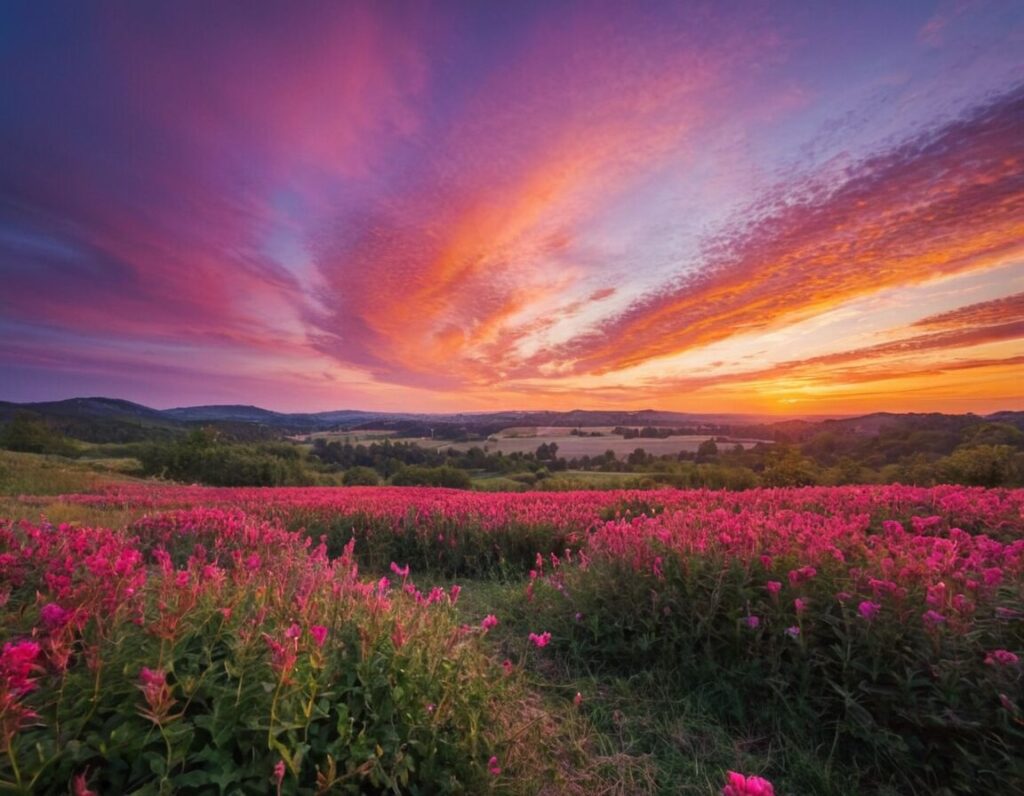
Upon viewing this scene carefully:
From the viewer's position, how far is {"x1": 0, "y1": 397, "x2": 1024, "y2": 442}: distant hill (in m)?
19.3

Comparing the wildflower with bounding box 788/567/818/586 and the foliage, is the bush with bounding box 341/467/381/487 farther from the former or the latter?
the wildflower with bounding box 788/567/818/586

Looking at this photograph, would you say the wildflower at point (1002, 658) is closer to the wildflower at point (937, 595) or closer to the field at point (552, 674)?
the field at point (552, 674)

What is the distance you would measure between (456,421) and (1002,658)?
2349 inches

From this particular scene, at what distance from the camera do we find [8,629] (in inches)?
85.7

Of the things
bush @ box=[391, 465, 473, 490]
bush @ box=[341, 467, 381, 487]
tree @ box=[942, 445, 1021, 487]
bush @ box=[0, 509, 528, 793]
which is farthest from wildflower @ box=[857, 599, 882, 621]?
bush @ box=[341, 467, 381, 487]

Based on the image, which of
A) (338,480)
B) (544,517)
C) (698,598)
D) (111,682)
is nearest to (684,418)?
(338,480)

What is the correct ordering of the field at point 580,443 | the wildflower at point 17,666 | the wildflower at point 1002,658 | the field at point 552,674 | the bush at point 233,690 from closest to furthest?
1. the wildflower at point 17,666
2. the bush at point 233,690
3. the field at point 552,674
4. the wildflower at point 1002,658
5. the field at point 580,443

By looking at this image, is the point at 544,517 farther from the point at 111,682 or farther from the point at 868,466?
the point at 868,466

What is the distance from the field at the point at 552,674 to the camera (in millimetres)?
1788

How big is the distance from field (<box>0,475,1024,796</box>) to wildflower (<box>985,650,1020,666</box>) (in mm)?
17

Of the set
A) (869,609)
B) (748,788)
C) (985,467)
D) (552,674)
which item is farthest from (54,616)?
(985,467)

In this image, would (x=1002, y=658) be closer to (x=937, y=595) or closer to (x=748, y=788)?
(x=937, y=595)

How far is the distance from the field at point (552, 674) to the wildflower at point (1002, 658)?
17mm

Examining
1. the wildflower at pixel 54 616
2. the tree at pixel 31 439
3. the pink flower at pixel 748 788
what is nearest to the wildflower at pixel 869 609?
the pink flower at pixel 748 788
